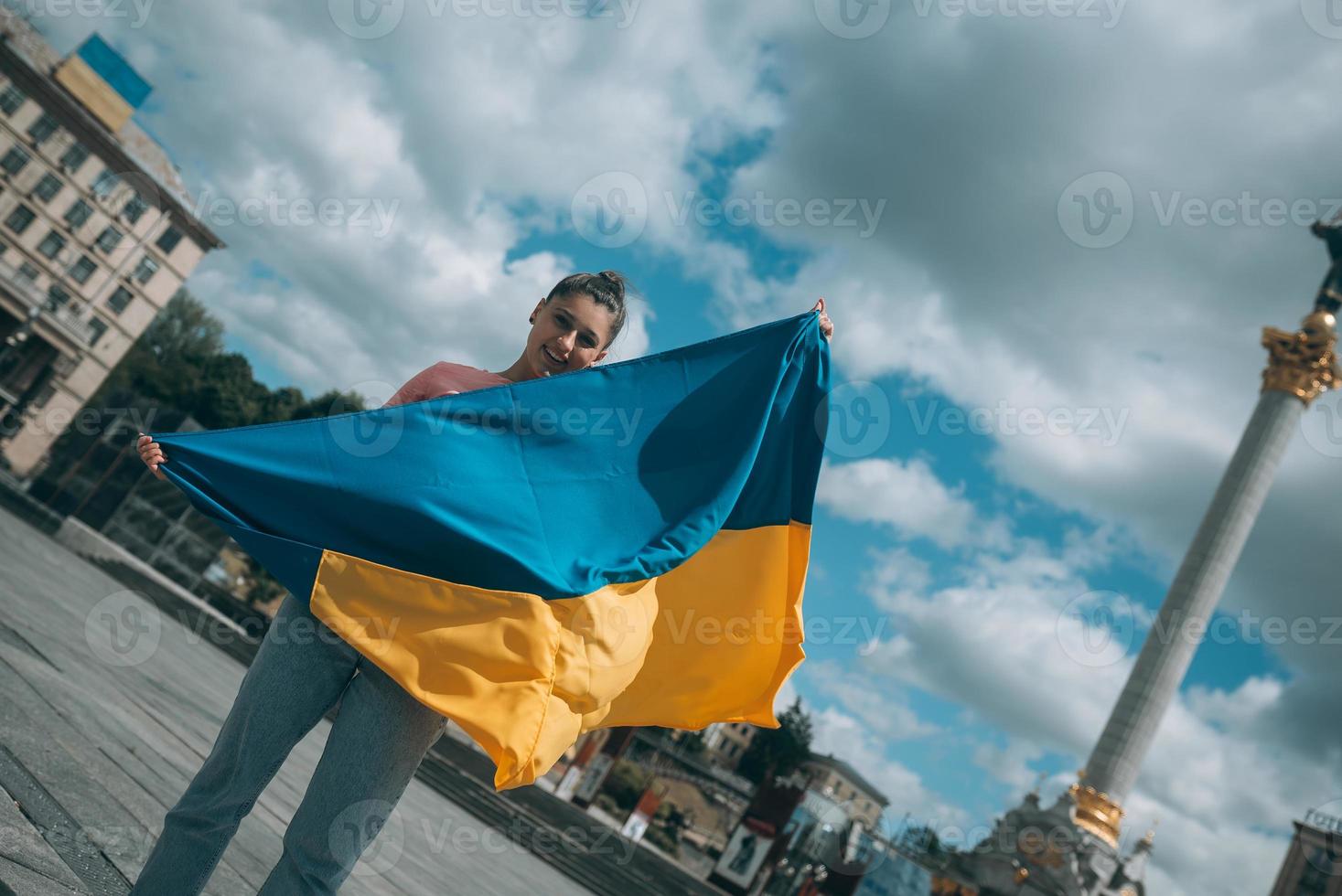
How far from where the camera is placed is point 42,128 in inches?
2078

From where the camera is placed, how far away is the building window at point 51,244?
5422 centimetres

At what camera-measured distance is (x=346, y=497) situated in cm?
301

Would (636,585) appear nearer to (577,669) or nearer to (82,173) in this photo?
(577,669)

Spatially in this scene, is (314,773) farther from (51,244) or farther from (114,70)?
(114,70)

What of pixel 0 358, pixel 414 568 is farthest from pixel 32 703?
pixel 0 358

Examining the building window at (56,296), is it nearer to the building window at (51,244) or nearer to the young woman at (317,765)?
the building window at (51,244)

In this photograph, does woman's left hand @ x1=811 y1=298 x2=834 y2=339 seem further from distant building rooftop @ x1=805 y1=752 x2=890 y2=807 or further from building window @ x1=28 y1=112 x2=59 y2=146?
distant building rooftop @ x1=805 y1=752 x2=890 y2=807

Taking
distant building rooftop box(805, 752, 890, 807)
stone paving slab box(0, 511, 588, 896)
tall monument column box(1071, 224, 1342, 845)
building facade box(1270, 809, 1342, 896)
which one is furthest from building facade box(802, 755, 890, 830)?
stone paving slab box(0, 511, 588, 896)

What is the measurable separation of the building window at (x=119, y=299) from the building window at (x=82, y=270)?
1.68 metres

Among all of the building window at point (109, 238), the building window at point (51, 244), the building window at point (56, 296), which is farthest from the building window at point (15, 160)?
the building window at point (56, 296)

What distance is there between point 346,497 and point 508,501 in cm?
50

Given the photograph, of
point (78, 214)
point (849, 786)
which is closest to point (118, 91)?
point (78, 214)

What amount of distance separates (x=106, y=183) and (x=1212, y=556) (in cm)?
5972

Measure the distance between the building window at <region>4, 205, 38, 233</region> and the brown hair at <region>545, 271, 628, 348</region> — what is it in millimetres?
62009
